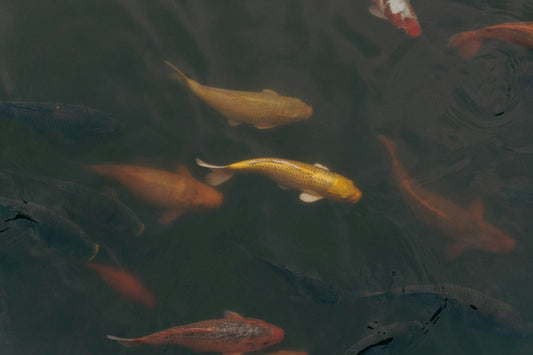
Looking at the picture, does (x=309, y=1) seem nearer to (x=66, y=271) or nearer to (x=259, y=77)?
(x=259, y=77)

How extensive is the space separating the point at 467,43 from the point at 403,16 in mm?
928

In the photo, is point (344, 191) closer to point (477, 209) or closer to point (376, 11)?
point (477, 209)

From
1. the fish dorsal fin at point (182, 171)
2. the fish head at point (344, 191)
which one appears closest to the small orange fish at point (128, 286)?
the fish dorsal fin at point (182, 171)

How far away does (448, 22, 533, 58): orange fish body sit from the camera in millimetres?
5887

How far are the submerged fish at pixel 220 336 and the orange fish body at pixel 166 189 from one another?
141 cm

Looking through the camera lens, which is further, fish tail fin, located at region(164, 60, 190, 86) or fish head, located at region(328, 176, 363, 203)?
fish tail fin, located at region(164, 60, 190, 86)

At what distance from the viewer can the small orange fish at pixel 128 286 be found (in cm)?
523

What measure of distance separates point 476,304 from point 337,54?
11.9ft

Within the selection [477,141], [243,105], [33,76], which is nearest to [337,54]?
[243,105]

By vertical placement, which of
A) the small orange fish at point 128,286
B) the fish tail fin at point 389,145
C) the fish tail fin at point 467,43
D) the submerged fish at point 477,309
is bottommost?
the small orange fish at point 128,286

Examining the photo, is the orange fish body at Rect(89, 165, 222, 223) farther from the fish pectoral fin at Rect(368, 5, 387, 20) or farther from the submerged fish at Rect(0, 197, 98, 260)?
the fish pectoral fin at Rect(368, 5, 387, 20)

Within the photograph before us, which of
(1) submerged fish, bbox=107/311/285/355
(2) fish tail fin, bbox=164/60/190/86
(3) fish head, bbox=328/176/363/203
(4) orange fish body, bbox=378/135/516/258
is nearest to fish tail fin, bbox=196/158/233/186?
(2) fish tail fin, bbox=164/60/190/86

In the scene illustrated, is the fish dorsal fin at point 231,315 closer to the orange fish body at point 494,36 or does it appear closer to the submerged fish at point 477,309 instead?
the submerged fish at point 477,309

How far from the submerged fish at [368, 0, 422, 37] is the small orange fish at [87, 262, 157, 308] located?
472 cm
